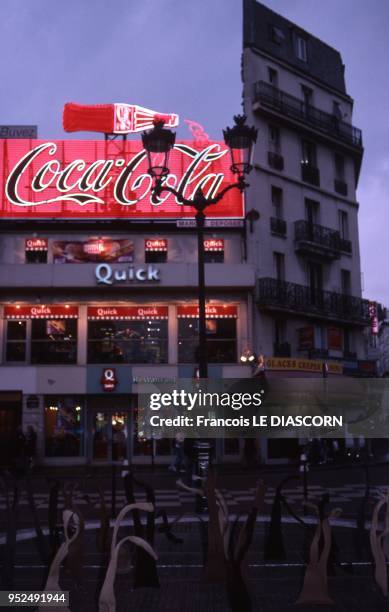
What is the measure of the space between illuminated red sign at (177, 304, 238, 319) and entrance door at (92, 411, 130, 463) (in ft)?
16.2

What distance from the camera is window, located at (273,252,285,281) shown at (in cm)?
3056

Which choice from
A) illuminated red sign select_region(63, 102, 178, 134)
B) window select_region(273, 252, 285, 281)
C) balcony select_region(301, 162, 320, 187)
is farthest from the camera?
balcony select_region(301, 162, 320, 187)

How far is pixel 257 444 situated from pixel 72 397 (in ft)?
26.3

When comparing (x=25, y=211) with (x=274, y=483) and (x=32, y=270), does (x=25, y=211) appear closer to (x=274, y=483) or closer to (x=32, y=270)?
(x=32, y=270)

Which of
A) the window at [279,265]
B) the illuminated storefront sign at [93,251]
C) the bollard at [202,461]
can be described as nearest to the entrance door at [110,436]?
the illuminated storefront sign at [93,251]

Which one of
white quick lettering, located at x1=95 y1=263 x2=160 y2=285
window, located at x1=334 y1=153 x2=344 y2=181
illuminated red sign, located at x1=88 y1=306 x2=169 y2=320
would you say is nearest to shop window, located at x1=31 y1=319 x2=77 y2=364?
illuminated red sign, located at x1=88 y1=306 x2=169 y2=320

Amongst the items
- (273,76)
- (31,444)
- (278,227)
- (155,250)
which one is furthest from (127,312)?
(273,76)

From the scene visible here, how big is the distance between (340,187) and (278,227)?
5685 mm

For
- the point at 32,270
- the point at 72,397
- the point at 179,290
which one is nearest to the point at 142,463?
the point at 72,397

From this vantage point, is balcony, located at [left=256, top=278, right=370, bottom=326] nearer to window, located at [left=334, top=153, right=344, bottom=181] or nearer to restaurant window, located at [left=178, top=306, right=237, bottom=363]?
restaurant window, located at [left=178, top=306, right=237, bottom=363]

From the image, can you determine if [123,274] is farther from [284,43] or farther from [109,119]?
[284,43]

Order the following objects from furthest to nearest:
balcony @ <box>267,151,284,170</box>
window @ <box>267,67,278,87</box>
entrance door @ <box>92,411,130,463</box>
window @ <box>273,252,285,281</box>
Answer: window @ <box>267,67,278,87</box> → balcony @ <box>267,151,284,170</box> → window @ <box>273,252,285,281</box> → entrance door @ <box>92,411,130,463</box>

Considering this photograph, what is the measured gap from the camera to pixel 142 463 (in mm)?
28188

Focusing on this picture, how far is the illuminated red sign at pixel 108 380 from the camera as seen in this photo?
92.0ft
